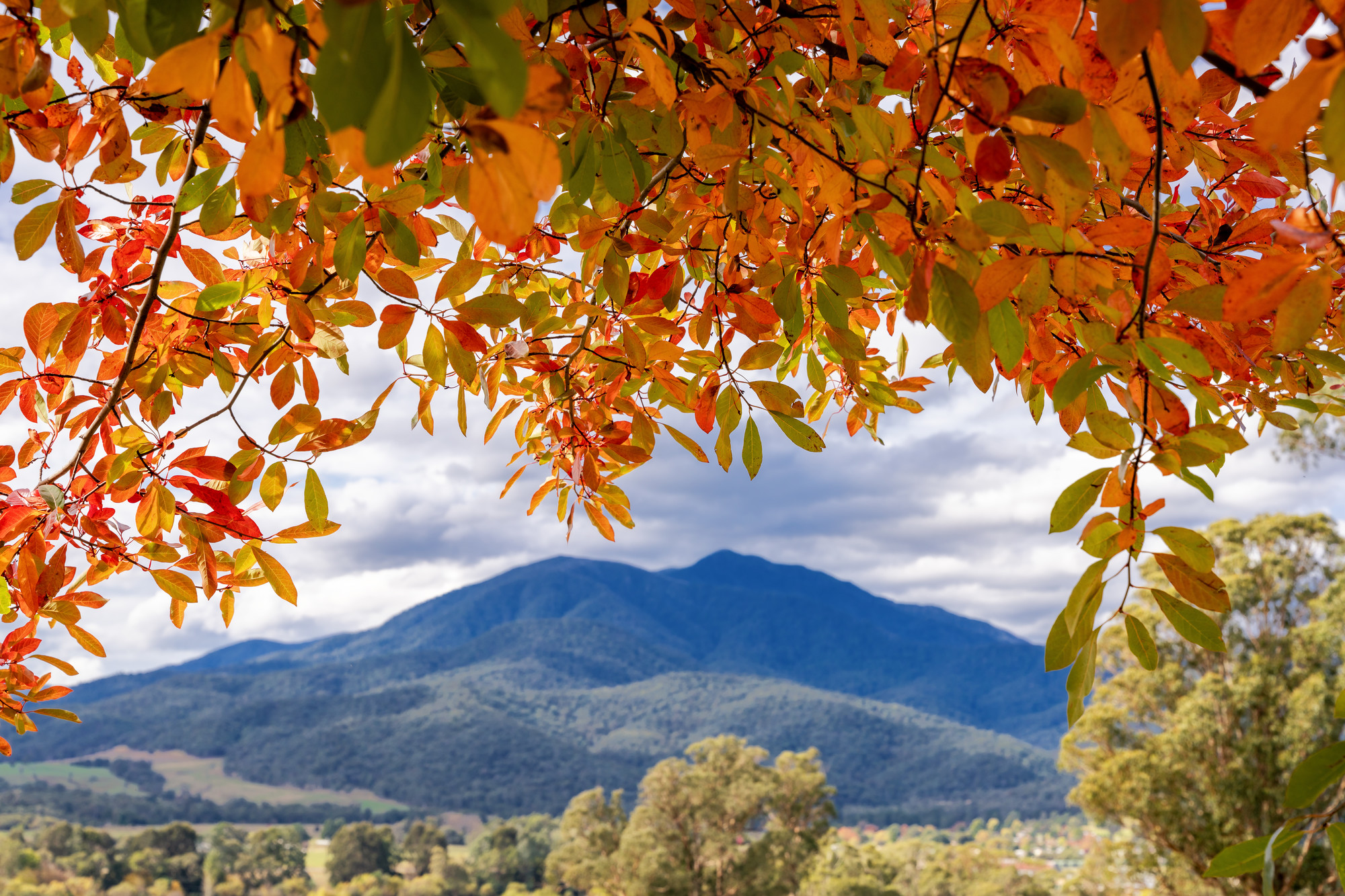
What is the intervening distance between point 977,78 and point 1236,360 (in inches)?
27.1

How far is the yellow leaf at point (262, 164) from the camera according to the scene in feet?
1.25

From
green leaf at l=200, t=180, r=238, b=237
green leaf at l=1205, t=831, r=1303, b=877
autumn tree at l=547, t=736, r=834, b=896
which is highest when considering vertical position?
green leaf at l=200, t=180, r=238, b=237

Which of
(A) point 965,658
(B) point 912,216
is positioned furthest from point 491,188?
(A) point 965,658

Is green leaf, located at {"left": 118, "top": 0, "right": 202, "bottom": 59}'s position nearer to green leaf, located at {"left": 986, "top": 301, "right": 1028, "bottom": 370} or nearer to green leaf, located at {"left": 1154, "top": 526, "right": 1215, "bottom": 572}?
green leaf, located at {"left": 986, "top": 301, "right": 1028, "bottom": 370}

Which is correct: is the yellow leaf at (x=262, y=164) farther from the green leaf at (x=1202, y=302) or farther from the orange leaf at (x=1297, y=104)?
the green leaf at (x=1202, y=302)

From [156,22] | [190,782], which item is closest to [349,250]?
[156,22]

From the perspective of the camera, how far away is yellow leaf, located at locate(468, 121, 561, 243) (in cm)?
34

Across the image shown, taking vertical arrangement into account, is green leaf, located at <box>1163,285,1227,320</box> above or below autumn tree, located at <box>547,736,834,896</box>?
above

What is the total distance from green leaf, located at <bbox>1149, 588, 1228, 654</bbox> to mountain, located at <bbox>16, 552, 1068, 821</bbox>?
5115 centimetres

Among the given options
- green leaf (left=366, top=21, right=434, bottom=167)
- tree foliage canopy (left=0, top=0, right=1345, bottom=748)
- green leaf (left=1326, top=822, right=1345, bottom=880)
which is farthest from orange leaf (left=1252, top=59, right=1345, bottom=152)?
green leaf (left=1326, top=822, right=1345, bottom=880)

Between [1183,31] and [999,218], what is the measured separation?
8.2 inches

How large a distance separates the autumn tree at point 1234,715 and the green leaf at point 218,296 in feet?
24.5

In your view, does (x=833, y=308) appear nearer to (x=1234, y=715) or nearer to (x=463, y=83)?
(x=463, y=83)

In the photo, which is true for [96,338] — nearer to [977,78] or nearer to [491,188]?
[491,188]
